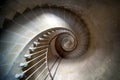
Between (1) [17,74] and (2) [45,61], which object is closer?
(1) [17,74]

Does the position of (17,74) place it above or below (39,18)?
below

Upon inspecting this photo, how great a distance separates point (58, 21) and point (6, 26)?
40.8 inches

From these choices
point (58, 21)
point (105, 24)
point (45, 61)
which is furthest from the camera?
point (45, 61)

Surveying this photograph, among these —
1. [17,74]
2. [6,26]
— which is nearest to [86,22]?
[6,26]

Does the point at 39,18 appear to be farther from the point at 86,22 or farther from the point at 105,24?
the point at 105,24

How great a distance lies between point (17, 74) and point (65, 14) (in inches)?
55.0

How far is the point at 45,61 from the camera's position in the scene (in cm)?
336

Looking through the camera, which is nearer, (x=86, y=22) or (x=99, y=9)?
(x=99, y=9)

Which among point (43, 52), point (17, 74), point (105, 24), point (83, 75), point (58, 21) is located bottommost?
point (83, 75)

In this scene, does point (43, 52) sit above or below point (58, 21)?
below

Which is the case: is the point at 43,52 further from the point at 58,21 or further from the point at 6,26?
the point at 6,26

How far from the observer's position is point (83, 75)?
2629mm

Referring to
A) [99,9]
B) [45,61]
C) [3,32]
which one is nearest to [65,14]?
[99,9]

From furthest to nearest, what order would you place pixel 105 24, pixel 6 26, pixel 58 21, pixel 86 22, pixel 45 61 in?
pixel 45 61
pixel 58 21
pixel 86 22
pixel 105 24
pixel 6 26
